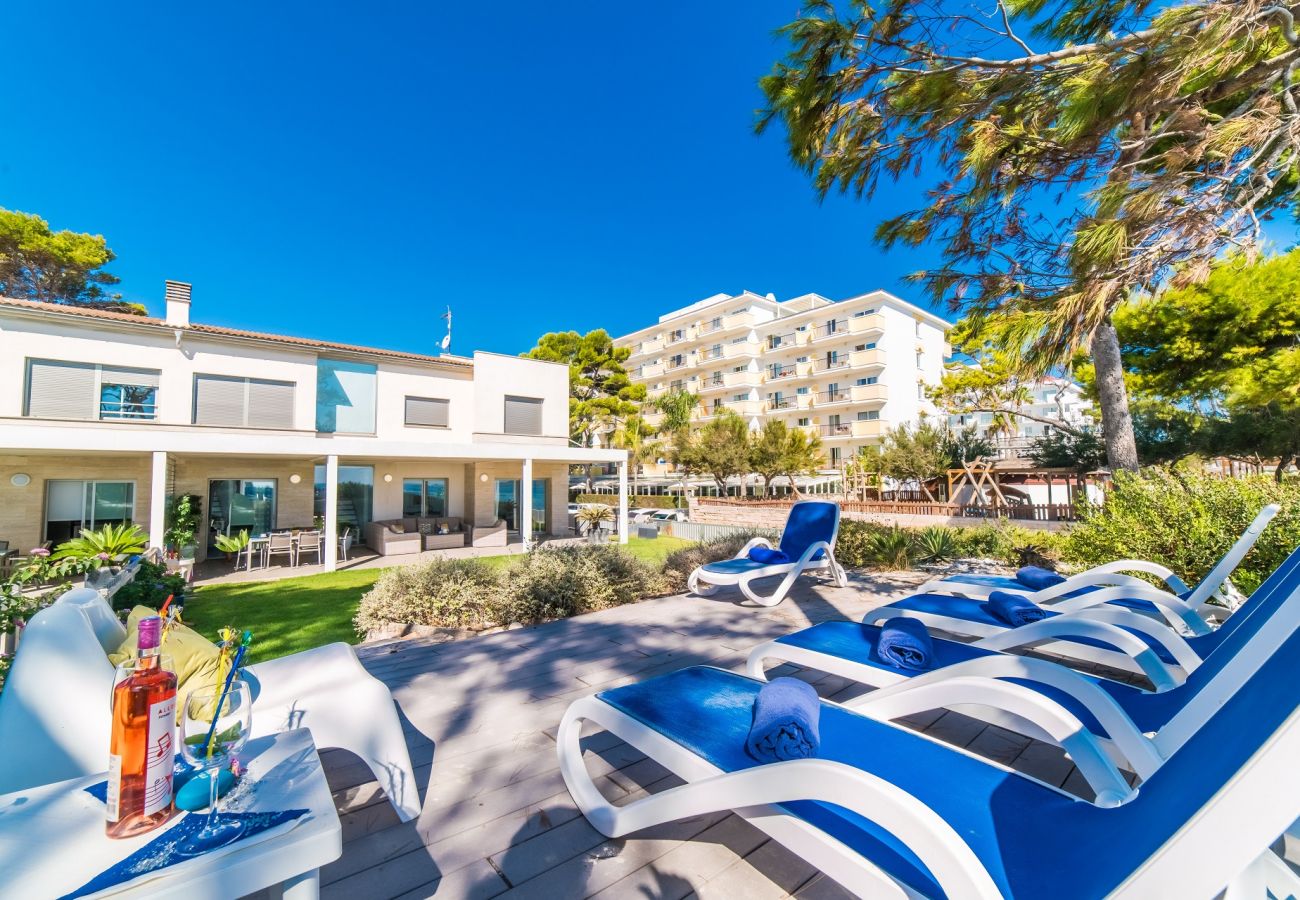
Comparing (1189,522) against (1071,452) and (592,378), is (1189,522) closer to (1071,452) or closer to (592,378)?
(1071,452)

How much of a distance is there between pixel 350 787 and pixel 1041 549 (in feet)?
35.9

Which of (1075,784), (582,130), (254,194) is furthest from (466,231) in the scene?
(1075,784)

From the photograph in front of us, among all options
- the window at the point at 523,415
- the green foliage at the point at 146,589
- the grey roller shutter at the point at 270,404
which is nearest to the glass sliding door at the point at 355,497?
the grey roller shutter at the point at 270,404

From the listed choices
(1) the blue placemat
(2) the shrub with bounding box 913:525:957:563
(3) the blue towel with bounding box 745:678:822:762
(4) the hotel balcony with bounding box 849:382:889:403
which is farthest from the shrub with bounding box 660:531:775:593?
(4) the hotel balcony with bounding box 849:382:889:403

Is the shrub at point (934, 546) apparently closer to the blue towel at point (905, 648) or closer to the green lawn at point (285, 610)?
the green lawn at point (285, 610)

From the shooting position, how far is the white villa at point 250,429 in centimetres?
1121

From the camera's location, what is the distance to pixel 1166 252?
12.7 feet

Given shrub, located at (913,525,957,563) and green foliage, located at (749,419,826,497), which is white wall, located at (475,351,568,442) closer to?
shrub, located at (913,525,957,563)

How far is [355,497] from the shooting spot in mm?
15594

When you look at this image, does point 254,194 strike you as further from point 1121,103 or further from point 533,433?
point 1121,103

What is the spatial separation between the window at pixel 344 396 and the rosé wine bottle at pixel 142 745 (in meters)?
15.2

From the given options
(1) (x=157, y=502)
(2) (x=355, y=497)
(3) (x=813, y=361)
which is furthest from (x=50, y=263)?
(3) (x=813, y=361)

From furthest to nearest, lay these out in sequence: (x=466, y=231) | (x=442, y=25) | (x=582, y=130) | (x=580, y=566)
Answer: (x=466, y=231) → (x=582, y=130) → (x=442, y=25) → (x=580, y=566)

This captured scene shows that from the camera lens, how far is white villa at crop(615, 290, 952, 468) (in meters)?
37.4
